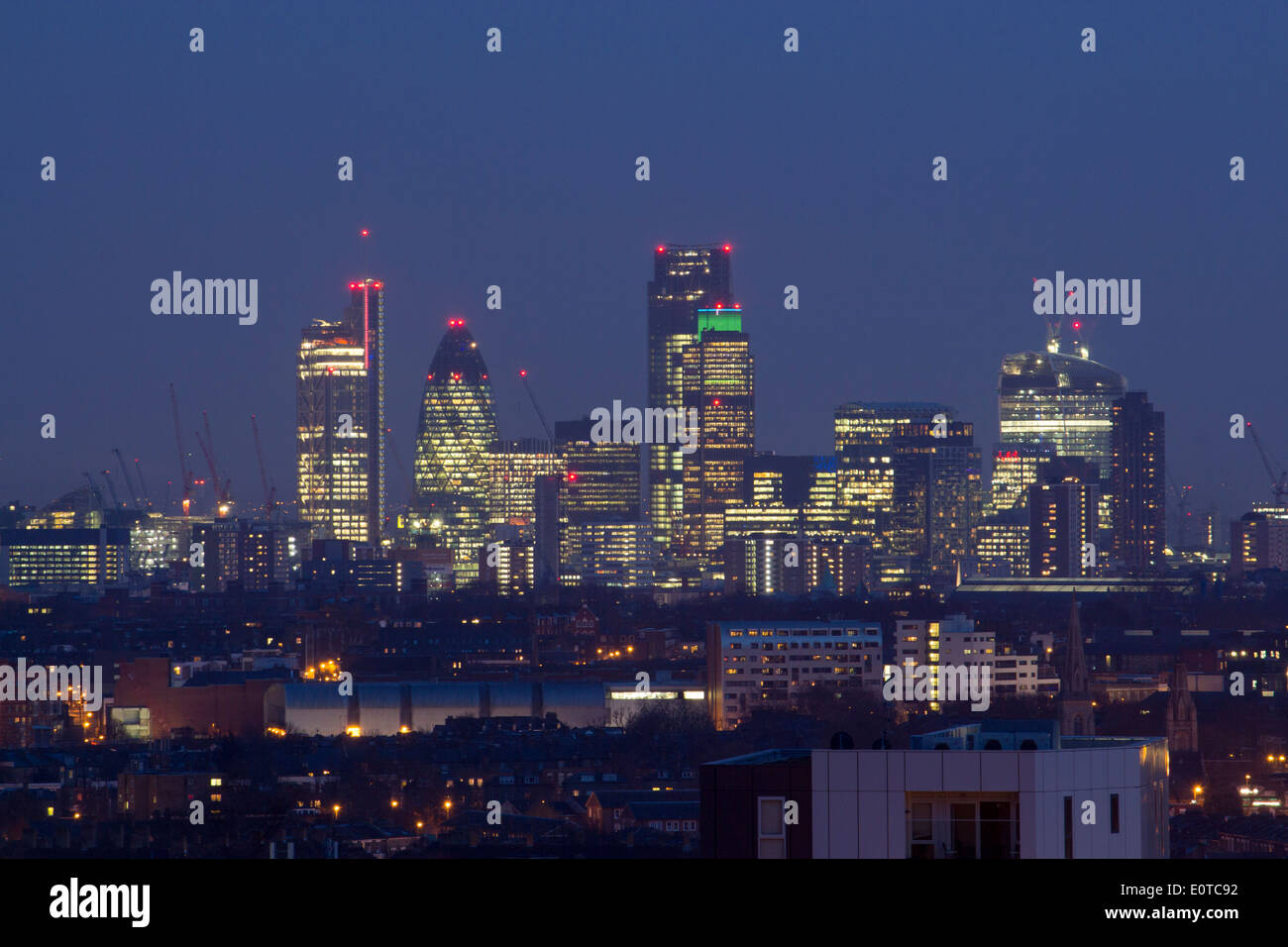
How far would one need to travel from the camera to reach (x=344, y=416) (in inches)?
6540

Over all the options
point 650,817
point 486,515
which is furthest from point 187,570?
point 650,817

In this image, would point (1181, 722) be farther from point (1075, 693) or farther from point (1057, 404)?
point (1057, 404)

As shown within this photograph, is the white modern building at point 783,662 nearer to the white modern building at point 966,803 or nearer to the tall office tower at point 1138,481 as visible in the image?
the white modern building at point 966,803

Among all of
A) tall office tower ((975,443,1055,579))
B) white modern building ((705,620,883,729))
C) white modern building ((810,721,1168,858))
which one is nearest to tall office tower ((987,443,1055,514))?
tall office tower ((975,443,1055,579))

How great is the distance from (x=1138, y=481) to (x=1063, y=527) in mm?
5059

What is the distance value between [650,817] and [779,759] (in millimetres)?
26350

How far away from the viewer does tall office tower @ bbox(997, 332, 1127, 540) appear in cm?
16912

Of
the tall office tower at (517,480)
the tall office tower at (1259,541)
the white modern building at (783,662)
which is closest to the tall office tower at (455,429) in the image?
the tall office tower at (517,480)

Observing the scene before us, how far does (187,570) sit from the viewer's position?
126 meters

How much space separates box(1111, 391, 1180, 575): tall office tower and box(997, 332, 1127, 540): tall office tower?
2904 cm

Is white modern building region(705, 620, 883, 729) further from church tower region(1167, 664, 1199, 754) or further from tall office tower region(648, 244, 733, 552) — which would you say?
tall office tower region(648, 244, 733, 552)

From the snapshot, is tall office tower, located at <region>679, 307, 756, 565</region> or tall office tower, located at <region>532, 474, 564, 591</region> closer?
tall office tower, located at <region>532, 474, 564, 591</region>

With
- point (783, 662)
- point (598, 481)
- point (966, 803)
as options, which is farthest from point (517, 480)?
point (966, 803)
